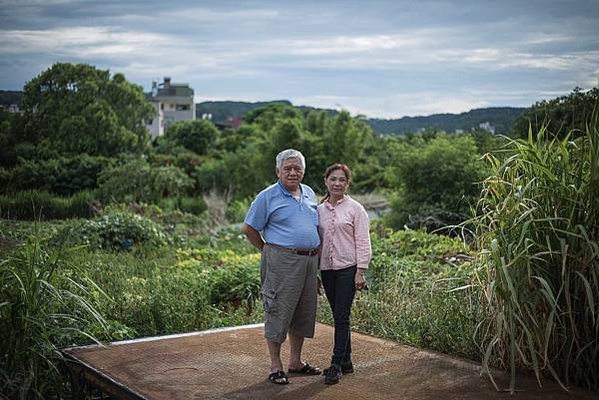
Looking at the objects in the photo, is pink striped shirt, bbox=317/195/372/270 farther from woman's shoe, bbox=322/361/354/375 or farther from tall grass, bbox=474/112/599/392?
tall grass, bbox=474/112/599/392

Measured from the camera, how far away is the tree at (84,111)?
11789 mm

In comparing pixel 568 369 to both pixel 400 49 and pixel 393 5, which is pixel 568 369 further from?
pixel 400 49

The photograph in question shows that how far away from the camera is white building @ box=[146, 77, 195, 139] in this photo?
612 inches

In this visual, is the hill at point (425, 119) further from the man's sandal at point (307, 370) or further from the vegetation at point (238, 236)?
the man's sandal at point (307, 370)

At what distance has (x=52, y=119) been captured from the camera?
11961 millimetres

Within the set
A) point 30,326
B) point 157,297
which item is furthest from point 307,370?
point 157,297

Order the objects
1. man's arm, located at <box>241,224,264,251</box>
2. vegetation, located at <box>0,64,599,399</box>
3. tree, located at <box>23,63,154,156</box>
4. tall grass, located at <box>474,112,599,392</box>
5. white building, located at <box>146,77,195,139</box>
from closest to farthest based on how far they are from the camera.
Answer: tall grass, located at <box>474,112,599,392</box>, vegetation, located at <box>0,64,599,399</box>, man's arm, located at <box>241,224,264,251</box>, tree, located at <box>23,63,154,156</box>, white building, located at <box>146,77,195,139</box>

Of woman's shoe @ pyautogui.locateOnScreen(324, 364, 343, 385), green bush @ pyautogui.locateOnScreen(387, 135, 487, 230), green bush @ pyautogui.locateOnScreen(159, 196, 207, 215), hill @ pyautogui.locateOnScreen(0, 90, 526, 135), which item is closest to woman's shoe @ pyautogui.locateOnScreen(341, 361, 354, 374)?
woman's shoe @ pyautogui.locateOnScreen(324, 364, 343, 385)

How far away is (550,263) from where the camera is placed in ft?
14.6

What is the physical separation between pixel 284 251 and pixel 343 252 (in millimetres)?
361

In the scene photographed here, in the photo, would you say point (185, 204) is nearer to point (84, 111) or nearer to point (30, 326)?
point (84, 111)

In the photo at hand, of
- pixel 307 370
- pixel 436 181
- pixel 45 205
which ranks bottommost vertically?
pixel 307 370

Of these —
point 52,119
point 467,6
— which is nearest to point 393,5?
point 467,6

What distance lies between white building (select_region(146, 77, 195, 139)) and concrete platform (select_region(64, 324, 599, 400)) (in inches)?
388
